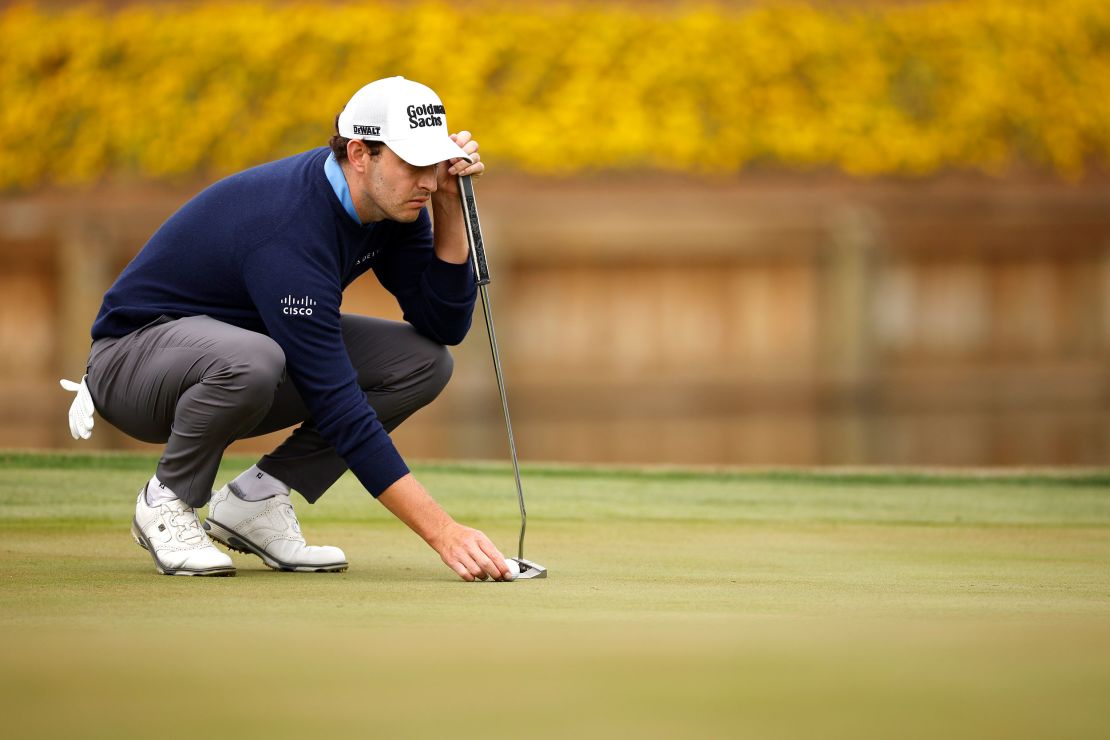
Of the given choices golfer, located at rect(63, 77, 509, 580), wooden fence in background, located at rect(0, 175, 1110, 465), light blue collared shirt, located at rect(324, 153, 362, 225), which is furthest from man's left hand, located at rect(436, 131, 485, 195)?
wooden fence in background, located at rect(0, 175, 1110, 465)

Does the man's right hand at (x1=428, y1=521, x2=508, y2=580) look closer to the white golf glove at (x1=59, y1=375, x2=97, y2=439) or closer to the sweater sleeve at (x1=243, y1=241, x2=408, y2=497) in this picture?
the sweater sleeve at (x1=243, y1=241, x2=408, y2=497)

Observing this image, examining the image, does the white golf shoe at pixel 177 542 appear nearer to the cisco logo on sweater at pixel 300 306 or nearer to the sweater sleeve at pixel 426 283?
the cisco logo on sweater at pixel 300 306

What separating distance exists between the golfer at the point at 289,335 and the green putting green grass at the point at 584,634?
0.54 feet

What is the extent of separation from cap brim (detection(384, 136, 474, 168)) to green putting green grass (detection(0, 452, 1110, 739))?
2.81 feet

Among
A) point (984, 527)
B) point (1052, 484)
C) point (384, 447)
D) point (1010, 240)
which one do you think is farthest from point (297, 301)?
point (1010, 240)

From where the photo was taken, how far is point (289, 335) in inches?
128

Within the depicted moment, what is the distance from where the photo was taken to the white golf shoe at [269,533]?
3.58 meters

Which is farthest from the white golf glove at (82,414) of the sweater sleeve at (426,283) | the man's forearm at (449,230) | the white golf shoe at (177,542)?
the man's forearm at (449,230)

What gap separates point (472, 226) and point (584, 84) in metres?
7.55

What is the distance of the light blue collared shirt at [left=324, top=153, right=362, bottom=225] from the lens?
3.38 m

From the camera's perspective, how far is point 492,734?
1.89 meters

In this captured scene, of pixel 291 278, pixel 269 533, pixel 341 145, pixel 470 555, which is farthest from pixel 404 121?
pixel 269 533

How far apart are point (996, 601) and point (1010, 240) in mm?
8631

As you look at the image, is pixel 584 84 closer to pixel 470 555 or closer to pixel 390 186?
pixel 390 186
